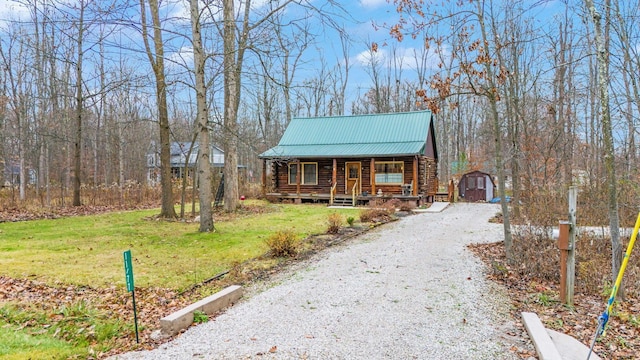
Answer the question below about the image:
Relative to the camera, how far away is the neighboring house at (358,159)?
1959cm

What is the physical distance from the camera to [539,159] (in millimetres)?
13000

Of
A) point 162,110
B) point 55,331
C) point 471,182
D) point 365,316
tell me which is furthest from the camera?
point 471,182

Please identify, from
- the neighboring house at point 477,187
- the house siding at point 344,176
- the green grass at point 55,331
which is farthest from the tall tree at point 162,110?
the neighboring house at point 477,187

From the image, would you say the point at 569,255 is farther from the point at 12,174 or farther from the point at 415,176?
the point at 12,174

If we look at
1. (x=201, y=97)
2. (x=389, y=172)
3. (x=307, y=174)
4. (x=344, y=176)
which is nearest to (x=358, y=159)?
(x=344, y=176)

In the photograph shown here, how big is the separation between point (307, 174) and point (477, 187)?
10.7m

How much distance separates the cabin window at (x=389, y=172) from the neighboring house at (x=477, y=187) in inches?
269

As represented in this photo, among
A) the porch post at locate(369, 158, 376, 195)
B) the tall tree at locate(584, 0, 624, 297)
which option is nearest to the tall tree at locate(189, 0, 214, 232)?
the tall tree at locate(584, 0, 624, 297)

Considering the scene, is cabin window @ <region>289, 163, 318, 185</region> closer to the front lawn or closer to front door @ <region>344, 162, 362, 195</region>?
front door @ <region>344, 162, 362, 195</region>

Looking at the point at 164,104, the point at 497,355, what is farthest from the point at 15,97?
the point at 497,355

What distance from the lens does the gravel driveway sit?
3.80 m

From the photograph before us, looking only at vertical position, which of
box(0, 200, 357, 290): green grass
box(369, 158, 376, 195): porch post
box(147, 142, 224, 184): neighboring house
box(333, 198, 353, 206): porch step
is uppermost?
box(147, 142, 224, 184): neighboring house

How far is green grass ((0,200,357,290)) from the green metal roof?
7.67 m

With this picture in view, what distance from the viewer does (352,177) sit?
20.9 m
